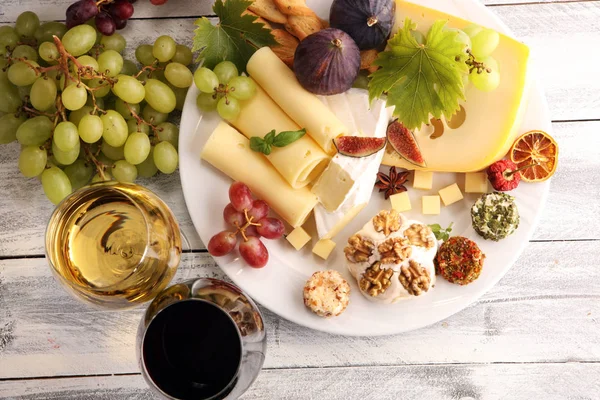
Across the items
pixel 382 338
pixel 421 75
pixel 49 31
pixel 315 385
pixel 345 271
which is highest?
pixel 421 75

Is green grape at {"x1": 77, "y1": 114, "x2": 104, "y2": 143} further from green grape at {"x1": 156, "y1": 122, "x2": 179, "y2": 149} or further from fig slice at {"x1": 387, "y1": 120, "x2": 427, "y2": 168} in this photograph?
fig slice at {"x1": 387, "y1": 120, "x2": 427, "y2": 168}

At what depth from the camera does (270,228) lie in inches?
46.3

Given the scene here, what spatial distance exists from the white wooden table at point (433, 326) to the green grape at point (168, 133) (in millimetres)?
97

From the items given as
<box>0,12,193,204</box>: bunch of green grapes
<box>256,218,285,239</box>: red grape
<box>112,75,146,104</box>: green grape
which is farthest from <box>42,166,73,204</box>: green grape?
<box>256,218,285,239</box>: red grape

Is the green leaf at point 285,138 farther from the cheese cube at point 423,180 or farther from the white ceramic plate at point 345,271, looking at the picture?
the cheese cube at point 423,180

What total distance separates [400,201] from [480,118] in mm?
255

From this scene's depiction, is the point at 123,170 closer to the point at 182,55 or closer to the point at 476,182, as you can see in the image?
the point at 182,55

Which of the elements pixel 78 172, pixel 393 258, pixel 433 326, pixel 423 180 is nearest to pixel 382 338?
pixel 433 326

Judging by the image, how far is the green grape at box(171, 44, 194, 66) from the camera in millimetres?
1249

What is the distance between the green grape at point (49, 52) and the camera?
114 cm

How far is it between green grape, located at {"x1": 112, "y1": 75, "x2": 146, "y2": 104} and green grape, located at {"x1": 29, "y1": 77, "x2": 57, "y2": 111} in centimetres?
13

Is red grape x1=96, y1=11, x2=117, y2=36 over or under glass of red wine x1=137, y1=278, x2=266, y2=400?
over

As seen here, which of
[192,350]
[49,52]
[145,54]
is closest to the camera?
[192,350]

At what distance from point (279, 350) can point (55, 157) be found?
0.68 m
